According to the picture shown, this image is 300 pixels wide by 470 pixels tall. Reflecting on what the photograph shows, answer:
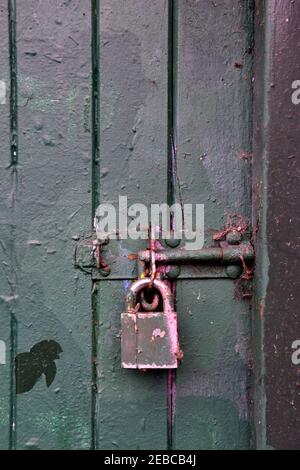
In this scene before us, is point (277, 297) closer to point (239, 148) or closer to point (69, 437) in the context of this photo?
point (239, 148)

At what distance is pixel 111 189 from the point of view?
0.92 m

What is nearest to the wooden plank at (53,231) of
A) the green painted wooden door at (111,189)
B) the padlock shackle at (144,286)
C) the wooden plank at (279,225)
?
the green painted wooden door at (111,189)

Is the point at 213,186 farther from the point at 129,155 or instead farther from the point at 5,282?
the point at 5,282

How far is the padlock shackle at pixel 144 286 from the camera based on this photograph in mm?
856

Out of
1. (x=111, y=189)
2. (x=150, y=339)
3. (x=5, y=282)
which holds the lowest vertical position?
(x=150, y=339)

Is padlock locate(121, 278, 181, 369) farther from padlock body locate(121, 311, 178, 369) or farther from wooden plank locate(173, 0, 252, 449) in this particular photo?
wooden plank locate(173, 0, 252, 449)

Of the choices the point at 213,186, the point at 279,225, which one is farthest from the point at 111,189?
the point at 279,225

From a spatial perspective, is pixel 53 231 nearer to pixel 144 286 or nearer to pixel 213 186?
pixel 144 286

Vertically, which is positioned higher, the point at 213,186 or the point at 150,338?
the point at 213,186

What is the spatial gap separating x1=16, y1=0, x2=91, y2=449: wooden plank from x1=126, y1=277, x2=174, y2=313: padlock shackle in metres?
0.11

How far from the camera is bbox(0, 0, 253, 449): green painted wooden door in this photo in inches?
35.8

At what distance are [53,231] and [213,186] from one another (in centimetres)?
31

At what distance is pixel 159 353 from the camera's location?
840mm

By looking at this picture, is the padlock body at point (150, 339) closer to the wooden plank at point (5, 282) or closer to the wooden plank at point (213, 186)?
the wooden plank at point (213, 186)
